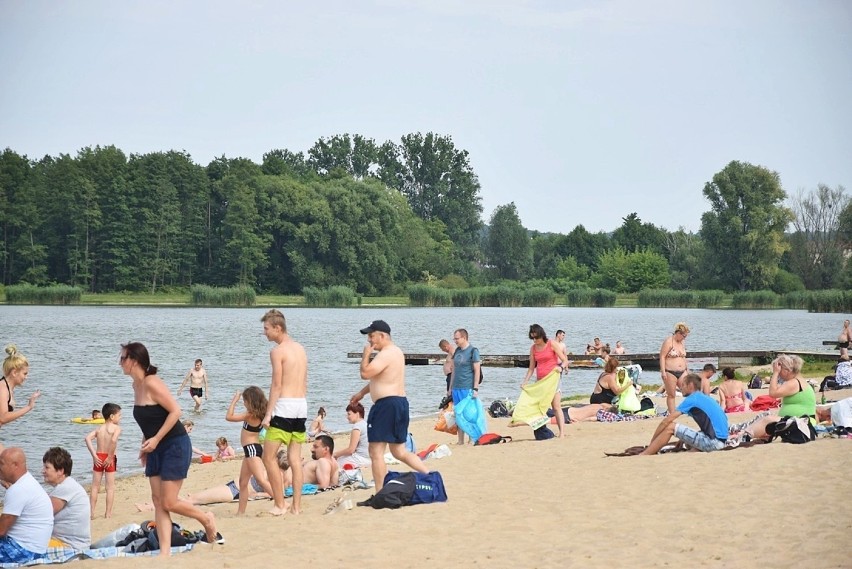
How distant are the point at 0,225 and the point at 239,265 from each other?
19239 millimetres

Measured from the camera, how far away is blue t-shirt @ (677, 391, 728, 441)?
11656 millimetres

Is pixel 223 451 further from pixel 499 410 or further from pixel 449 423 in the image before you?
pixel 499 410

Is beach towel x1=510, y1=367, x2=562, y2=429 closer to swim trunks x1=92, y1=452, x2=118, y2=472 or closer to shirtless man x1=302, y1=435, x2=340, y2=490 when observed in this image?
shirtless man x1=302, y1=435, x2=340, y2=490

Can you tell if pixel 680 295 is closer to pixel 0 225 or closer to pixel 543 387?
pixel 0 225

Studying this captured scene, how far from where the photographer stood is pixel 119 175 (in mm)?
89312

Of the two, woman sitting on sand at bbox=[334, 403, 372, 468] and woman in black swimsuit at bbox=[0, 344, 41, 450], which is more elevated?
woman in black swimsuit at bbox=[0, 344, 41, 450]

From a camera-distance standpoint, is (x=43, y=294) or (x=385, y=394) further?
(x=43, y=294)

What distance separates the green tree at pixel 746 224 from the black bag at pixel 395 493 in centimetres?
8314

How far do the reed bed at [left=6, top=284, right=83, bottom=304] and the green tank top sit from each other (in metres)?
76.3

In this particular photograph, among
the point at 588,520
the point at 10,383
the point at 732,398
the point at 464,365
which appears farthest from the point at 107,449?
the point at 732,398

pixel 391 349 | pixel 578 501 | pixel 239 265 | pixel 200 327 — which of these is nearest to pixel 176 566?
pixel 391 349

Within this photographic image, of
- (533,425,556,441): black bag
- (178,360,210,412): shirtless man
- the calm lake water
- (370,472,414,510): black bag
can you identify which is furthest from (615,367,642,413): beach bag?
(178,360,210,412): shirtless man

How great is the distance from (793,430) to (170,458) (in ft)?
23.8

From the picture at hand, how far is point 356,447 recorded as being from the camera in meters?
12.8
